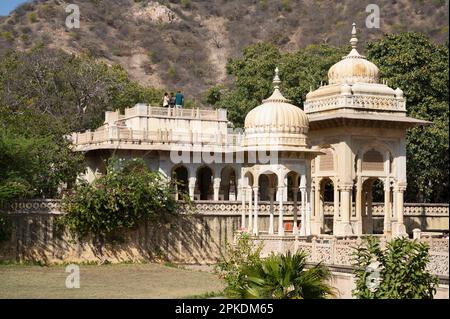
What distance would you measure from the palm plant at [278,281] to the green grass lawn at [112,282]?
5.21m

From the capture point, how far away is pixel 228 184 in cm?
4509

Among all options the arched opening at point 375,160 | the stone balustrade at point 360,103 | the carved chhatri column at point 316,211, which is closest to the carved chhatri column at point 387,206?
the arched opening at point 375,160

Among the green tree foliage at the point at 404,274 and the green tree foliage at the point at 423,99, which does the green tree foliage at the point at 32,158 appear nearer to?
the green tree foliage at the point at 423,99

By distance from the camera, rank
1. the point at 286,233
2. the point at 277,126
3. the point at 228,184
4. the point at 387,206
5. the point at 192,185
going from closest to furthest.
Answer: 1. the point at 277,126
2. the point at 286,233
3. the point at 387,206
4. the point at 192,185
5. the point at 228,184

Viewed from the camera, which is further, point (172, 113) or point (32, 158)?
point (172, 113)

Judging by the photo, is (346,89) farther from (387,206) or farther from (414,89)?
(414,89)

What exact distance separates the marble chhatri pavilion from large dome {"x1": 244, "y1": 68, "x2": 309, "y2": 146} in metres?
0.03

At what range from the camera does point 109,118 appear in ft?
145

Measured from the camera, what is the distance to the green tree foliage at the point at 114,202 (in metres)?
33.5

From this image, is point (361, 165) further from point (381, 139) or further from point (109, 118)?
point (109, 118)

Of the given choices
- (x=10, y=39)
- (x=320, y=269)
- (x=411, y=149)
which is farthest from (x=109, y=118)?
(x=10, y=39)

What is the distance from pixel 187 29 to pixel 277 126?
245 feet

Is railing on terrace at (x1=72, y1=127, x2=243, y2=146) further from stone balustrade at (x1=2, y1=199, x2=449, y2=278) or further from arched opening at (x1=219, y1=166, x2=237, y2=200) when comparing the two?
stone balustrade at (x1=2, y1=199, x2=449, y2=278)

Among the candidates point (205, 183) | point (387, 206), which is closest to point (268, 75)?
point (205, 183)
